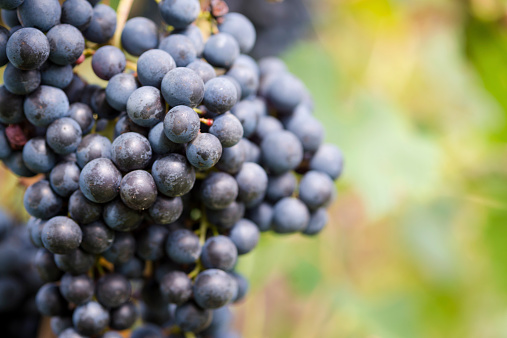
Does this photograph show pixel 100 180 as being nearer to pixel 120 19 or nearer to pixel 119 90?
pixel 119 90

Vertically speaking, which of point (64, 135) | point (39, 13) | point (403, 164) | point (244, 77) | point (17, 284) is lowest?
point (17, 284)

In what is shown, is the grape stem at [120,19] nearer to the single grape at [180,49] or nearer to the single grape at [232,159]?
the single grape at [180,49]

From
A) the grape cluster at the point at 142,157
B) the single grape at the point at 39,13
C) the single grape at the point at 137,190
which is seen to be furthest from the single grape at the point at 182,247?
the single grape at the point at 39,13

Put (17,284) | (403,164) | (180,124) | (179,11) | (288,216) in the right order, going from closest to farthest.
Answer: (180,124) < (179,11) < (288,216) < (17,284) < (403,164)

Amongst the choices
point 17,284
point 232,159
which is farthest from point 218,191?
point 17,284

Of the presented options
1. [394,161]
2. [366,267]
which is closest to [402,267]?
[366,267]

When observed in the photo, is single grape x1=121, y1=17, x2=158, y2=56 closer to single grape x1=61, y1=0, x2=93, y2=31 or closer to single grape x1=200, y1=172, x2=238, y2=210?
single grape x1=61, y1=0, x2=93, y2=31
